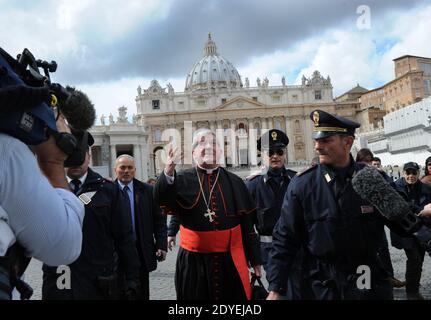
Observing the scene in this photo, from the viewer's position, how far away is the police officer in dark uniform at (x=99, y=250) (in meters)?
3.56

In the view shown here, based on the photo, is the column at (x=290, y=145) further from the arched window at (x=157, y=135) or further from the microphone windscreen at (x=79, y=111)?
the microphone windscreen at (x=79, y=111)

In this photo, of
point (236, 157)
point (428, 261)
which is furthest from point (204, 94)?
point (428, 261)

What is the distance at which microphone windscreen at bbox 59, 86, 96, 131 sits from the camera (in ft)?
8.48

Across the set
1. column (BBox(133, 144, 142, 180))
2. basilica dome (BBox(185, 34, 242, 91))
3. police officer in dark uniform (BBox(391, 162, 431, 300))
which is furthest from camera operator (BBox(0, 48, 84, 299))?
basilica dome (BBox(185, 34, 242, 91))

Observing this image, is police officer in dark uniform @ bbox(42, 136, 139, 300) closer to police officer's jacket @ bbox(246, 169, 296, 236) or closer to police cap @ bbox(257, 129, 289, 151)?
police officer's jacket @ bbox(246, 169, 296, 236)

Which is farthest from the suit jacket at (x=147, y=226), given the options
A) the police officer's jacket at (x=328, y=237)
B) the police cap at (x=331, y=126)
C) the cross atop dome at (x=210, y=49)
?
the cross atop dome at (x=210, y=49)

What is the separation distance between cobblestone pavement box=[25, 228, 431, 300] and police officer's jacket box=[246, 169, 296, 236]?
168 cm

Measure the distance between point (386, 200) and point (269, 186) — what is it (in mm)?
2802

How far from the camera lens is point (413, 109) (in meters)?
36.7

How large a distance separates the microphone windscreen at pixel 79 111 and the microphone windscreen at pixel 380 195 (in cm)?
161

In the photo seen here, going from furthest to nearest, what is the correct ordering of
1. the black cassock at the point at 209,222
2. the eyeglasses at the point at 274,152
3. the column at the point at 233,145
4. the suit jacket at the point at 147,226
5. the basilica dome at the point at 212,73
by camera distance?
the basilica dome at the point at 212,73
the column at the point at 233,145
the eyeglasses at the point at 274,152
the suit jacket at the point at 147,226
the black cassock at the point at 209,222

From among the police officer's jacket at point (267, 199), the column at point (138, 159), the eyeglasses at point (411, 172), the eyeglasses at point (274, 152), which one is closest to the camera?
the police officer's jacket at point (267, 199)

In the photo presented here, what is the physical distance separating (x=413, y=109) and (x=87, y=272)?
122 ft
